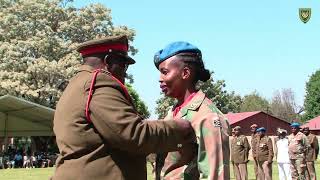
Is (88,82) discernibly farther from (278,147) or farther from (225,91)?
(225,91)

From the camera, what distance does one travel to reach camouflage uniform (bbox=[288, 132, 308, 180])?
1598 cm

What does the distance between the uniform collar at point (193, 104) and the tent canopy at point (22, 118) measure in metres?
15.6

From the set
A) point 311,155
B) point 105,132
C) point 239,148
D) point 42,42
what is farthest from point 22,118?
point 42,42

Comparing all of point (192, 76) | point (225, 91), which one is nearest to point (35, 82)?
point (192, 76)

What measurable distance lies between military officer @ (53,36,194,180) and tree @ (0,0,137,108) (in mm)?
36004

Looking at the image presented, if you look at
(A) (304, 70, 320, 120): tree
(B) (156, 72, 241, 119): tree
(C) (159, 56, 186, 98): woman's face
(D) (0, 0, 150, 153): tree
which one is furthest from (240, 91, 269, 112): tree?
(C) (159, 56, 186, 98): woman's face

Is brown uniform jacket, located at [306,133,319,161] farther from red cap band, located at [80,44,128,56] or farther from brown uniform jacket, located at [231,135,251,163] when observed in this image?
red cap band, located at [80,44,128,56]

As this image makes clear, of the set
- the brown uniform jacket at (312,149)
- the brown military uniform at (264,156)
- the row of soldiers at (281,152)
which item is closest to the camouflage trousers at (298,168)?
the row of soldiers at (281,152)

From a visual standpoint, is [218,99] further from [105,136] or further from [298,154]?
[105,136]

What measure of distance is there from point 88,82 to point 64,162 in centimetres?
39

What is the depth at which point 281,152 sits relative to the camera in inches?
654

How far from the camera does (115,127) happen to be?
2.59 meters

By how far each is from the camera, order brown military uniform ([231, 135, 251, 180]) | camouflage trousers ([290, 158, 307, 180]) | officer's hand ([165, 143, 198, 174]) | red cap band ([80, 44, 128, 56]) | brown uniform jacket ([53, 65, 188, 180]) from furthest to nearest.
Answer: brown military uniform ([231, 135, 251, 180]), camouflage trousers ([290, 158, 307, 180]), red cap band ([80, 44, 128, 56]), officer's hand ([165, 143, 198, 174]), brown uniform jacket ([53, 65, 188, 180])

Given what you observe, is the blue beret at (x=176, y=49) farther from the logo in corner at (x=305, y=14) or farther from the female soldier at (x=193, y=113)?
the logo in corner at (x=305, y=14)
